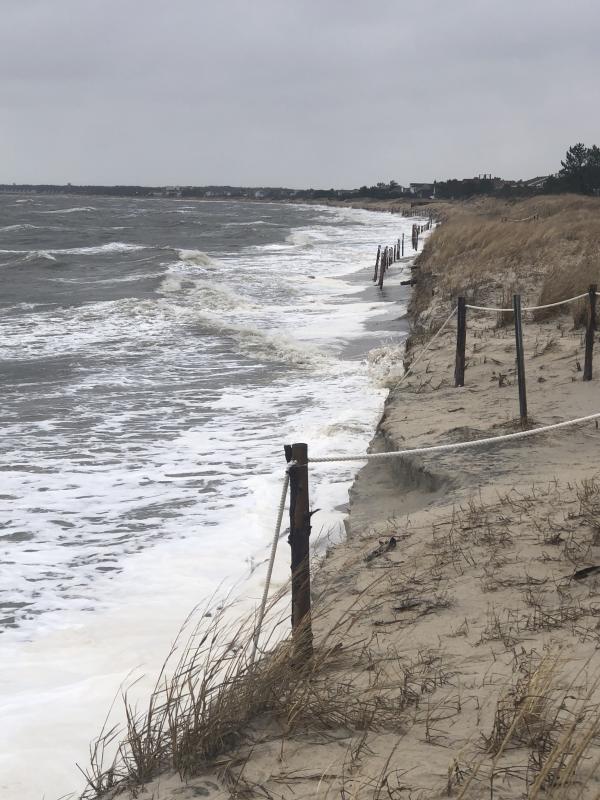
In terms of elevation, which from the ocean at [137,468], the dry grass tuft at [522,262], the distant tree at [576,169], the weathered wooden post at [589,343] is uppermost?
the distant tree at [576,169]

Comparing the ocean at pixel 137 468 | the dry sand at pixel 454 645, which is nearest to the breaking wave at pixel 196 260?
the ocean at pixel 137 468

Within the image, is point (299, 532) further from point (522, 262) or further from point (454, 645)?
point (522, 262)

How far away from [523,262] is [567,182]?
56.8m

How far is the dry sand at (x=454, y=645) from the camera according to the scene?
103 inches

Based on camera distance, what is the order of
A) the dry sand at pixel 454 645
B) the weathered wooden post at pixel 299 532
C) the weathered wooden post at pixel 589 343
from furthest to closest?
1. the weathered wooden post at pixel 589 343
2. the weathered wooden post at pixel 299 532
3. the dry sand at pixel 454 645

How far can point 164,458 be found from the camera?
8938 millimetres

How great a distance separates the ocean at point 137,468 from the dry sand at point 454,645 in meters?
1.17

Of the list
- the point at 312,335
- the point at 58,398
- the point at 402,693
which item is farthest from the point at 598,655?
the point at 312,335

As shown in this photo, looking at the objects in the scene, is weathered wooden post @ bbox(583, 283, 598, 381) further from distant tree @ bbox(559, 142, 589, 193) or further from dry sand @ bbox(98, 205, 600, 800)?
distant tree @ bbox(559, 142, 589, 193)

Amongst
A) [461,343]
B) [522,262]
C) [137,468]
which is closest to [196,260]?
[522,262]

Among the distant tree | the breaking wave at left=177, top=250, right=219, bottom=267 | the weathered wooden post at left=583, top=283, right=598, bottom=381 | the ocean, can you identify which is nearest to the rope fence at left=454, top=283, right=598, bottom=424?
the weathered wooden post at left=583, top=283, right=598, bottom=381

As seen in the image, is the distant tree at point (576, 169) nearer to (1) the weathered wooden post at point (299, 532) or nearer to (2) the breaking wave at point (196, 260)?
(2) the breaking wave at point (196, 260)

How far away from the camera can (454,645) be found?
12.0 feet

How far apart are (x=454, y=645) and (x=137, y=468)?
5535 mm
